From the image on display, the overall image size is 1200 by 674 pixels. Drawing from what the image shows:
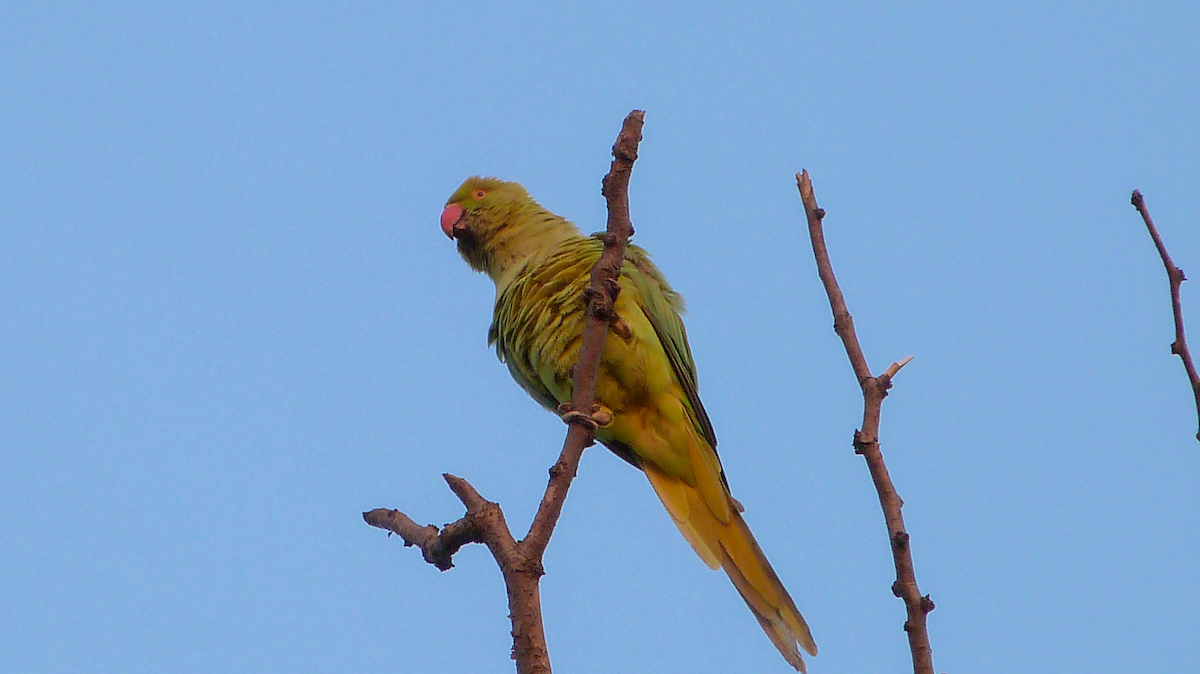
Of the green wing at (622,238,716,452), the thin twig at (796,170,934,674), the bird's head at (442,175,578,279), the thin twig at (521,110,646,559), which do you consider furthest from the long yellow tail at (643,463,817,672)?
the thin twig at (796,170,934,674)

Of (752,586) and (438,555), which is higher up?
(752,586)

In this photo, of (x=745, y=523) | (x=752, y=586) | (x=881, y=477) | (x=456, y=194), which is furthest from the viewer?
(x=456, y=194)

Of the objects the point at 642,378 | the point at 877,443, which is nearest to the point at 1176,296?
the point at 877,443

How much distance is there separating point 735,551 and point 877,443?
210 cm

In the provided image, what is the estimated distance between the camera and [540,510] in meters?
2.20

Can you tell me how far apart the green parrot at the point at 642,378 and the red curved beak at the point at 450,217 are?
730 millimetres

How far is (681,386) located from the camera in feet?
12.9

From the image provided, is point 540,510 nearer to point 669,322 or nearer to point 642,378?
point 642,378

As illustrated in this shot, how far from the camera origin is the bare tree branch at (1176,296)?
1.71m

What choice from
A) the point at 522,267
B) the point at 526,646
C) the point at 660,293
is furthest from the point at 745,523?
the point at 526,646

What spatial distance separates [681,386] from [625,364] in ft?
0.91

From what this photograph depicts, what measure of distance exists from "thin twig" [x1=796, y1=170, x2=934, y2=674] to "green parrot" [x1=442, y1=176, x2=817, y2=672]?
1562 millimetres

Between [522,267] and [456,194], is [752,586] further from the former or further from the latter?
[456,194]

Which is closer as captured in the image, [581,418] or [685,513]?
[581,418]
